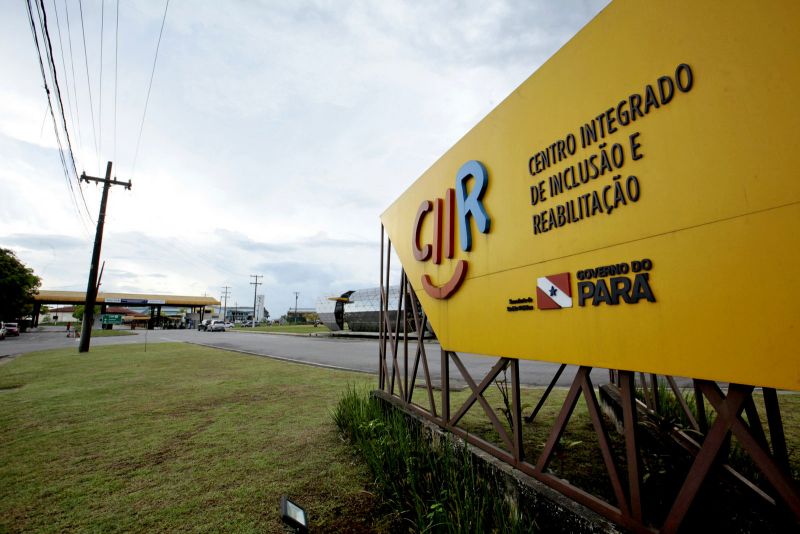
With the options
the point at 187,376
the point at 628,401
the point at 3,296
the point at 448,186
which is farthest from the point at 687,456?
the point at 3,296

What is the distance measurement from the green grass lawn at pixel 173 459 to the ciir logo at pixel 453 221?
203cm

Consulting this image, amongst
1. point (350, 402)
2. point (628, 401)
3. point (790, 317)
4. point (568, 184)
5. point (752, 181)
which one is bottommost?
point (350, 402)

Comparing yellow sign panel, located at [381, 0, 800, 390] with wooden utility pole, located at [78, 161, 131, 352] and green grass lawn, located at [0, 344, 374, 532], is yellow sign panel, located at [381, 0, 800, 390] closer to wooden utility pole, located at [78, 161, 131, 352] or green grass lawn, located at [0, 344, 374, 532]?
green grass lawn, located at [0, 344, 374, 532]

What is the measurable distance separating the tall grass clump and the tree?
45598 mm

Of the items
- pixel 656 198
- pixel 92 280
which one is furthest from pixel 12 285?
pixel 656 198

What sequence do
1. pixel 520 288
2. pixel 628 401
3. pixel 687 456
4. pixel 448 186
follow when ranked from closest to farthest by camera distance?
pixel 628 401 → pixel 520 288 → pixel 687 456 → pixel 448 186

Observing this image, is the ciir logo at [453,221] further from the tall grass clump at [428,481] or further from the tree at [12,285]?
the tree at [12,285]

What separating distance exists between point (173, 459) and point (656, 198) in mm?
4911

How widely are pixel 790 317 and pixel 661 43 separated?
133 centimetres

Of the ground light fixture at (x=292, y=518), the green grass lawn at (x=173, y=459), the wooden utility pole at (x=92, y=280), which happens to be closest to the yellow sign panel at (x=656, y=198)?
the ground light fixture at (x=292, y=518)

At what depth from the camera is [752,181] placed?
1.45 meters

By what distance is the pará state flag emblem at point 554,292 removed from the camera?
88.3 inches

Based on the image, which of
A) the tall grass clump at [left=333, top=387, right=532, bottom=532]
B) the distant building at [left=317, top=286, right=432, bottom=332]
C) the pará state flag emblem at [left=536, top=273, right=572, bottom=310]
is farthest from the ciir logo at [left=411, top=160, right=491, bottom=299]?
the distant building at [left=317, top=286, right=432, bottom=332]

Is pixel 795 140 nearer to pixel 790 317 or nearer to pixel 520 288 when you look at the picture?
pixel 790 317
